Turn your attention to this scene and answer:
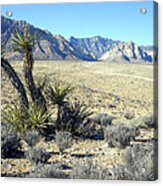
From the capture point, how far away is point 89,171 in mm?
7883

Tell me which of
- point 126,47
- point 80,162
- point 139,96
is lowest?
point 80,162

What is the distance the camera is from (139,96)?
25.9 ft

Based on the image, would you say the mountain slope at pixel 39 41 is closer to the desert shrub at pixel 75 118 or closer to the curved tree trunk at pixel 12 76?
the curved tree trunk at pixel 12 76

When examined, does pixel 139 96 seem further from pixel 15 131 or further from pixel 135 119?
pixel 15 131

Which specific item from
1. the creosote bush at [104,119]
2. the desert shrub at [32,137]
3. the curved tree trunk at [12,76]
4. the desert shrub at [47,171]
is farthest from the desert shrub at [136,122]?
the curved tree trunk at [12,76]

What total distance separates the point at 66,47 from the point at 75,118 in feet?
2.55

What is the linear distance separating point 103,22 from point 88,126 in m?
1.13

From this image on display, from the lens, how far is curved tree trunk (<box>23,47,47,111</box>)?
8148mm

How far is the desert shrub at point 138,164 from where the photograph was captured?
7672mm

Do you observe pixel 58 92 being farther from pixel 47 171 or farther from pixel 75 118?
pixel 47 171

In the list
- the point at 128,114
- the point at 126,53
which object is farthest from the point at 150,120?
the point at 126,53

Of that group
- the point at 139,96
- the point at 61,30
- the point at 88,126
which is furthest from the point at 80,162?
the point at 61,30

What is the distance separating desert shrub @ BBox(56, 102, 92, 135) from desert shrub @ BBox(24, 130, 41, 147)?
0.24 m

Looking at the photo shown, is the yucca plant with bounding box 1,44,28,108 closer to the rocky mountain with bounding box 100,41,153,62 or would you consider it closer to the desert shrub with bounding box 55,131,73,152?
the desert shrub with bounding box 55,131,73,152
